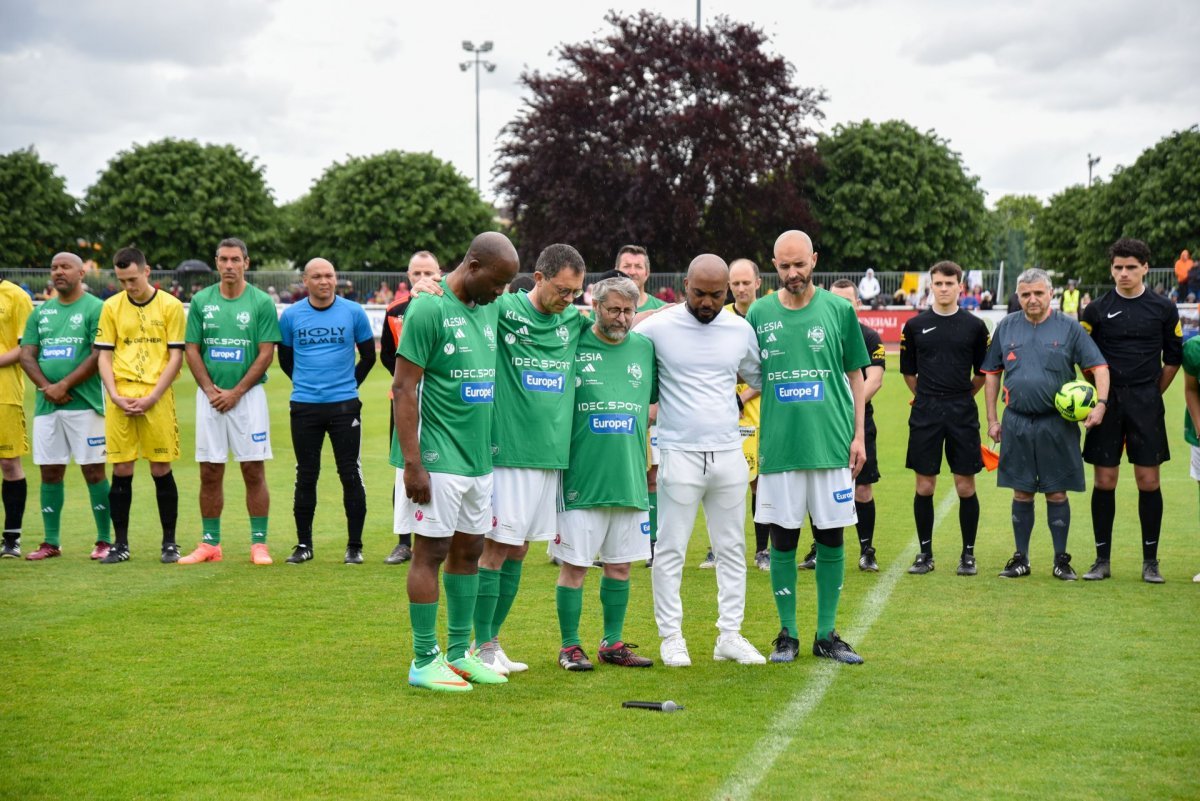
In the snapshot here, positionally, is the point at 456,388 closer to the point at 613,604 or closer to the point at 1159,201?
the point at 613,604


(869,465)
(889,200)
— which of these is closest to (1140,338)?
(869,465)

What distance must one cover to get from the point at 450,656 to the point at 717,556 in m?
1.52

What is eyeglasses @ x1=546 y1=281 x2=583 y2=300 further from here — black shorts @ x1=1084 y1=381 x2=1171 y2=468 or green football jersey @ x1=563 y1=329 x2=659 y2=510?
black shorts @ x1=1084 y1=381 x2=1171 y2=468

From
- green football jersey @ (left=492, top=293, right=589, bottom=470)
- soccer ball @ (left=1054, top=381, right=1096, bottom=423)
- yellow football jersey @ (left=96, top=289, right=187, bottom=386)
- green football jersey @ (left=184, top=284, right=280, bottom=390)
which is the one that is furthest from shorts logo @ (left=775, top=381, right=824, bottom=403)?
yellow football jersey @ (left=96, top=289, right=187, bottom=386)

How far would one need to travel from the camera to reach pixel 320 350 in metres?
9.98

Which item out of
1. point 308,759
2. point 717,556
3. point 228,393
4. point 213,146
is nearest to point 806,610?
point 717,556

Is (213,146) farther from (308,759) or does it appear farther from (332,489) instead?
(308,759)

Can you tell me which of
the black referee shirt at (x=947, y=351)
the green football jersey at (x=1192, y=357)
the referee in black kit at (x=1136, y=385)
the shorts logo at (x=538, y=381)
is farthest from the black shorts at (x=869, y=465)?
the shorts logo at (x=538, y=381)

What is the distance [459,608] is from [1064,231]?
71274 millimetres

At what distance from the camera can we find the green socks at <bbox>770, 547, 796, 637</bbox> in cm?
695

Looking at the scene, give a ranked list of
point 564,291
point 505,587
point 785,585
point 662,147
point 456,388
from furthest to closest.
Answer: point 662,147, point 785,585, point 505,587, point 564,291, point 456,388

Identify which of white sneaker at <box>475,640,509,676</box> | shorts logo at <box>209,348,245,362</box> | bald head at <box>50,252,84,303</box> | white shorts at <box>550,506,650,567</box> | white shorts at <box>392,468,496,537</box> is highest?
bald head at <box>50,252,84,303</box>

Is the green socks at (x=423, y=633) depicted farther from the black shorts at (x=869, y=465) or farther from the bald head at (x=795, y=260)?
the black shorts at (x=869, y=465)

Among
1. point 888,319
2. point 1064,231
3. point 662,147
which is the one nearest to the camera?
point 888,319
